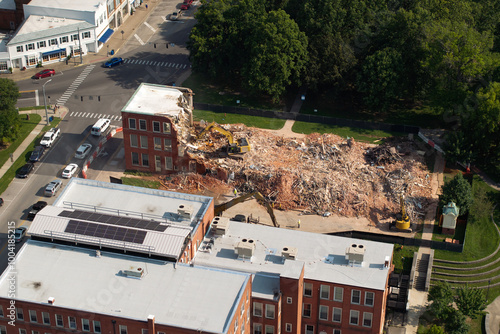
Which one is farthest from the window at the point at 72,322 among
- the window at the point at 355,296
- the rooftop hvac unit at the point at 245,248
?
the window at the point at 355,296

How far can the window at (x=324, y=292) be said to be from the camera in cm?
11000

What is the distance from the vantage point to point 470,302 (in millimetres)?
120188

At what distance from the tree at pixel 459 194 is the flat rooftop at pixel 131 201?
1711 inches

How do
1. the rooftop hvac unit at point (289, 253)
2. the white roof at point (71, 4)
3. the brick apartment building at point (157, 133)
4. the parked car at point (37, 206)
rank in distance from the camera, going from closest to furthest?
the rooftop hvac unit at point (289, 253) → the parked car at point (37, 206) → the brick apartment building at point (157, 133) → the white roof at point (71, 4)

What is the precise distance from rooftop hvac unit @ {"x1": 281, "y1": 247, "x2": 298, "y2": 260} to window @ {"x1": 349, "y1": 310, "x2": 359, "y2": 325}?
11.1 m

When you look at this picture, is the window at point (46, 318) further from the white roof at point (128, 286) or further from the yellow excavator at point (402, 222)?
the yellow excavator at point (402, 222)

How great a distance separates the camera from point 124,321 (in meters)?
99.6

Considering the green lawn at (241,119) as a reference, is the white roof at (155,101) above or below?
above

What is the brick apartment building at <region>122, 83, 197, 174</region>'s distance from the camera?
148m

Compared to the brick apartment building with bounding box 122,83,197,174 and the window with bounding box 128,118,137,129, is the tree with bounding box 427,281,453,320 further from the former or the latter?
the window with bounding box 128,118,137,129

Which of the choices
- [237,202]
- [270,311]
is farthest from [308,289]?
[237,202]

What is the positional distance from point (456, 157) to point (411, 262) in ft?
91.1

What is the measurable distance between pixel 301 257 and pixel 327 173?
115ft

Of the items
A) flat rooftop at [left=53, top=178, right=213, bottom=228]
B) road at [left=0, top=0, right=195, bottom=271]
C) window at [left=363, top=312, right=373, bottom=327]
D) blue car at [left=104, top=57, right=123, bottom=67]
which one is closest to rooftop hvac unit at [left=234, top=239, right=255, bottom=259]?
flat rooftop at [left=53, top=178, right=213, bottom=228]
